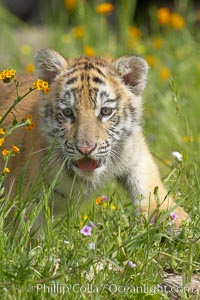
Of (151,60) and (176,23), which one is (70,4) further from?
(151,60)

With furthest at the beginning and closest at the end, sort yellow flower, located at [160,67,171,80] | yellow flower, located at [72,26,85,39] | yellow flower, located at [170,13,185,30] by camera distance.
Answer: yellow flower, located at [170,13,185,30], yellow flower, located at [72,26,85,39], yellow flower, located at [160,67,171,80]

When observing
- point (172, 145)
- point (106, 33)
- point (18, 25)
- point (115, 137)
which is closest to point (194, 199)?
point (115, 137)

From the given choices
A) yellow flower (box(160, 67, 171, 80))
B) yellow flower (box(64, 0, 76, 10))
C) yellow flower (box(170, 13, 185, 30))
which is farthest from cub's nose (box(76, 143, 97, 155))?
yellow flower (box(64, 0, 76, 10))

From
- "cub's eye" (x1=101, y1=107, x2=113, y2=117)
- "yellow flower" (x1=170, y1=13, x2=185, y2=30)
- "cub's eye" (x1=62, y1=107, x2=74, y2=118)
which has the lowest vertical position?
"cub's eye" (x1=62, y1=107, x2=74, y2=118)

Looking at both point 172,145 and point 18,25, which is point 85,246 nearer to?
point 172,145

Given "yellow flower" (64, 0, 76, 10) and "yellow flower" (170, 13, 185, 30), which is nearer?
"yellow flower" (170, 13, 185, 30)

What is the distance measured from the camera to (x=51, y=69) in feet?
20.7

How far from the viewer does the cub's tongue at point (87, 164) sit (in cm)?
580

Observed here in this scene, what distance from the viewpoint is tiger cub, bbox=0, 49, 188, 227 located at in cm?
581

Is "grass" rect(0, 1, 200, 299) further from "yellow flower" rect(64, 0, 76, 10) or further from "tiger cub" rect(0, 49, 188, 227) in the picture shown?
"yellow flower" rect(64, 0, 76, 10)

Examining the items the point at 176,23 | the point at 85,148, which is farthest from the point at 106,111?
the point at 176,23

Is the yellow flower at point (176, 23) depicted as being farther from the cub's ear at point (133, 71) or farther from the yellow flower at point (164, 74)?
the cub's ear at point (133, 71)

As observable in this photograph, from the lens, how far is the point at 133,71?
6359 millimetres

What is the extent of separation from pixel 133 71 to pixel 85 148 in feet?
3.17
